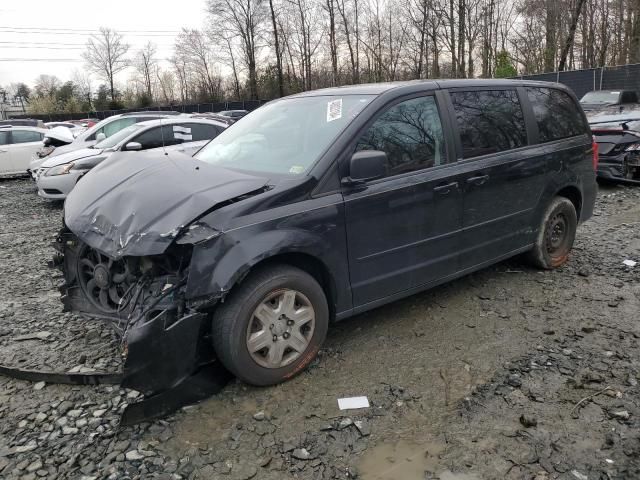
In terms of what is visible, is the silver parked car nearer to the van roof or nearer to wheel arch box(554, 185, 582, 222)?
the van roof

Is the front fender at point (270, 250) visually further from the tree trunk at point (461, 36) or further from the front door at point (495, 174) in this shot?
the tree trunk at point (461, 36)

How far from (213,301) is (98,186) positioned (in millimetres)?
1454

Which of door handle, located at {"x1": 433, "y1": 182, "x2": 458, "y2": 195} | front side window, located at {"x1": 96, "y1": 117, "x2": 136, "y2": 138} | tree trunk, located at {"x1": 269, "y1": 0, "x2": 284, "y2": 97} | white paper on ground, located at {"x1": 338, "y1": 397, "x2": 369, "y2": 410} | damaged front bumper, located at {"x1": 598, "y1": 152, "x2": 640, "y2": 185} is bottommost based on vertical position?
white paper on ground, located at {"x1": 338, "y1": 397, "x2": 369, "y2": 410}

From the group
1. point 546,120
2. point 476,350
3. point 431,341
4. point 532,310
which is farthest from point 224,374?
point 546,120

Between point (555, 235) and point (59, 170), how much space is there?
8692mm

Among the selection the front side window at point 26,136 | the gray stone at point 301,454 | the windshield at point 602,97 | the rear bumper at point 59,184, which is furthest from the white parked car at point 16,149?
the windshield at point 602,97

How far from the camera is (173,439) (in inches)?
109

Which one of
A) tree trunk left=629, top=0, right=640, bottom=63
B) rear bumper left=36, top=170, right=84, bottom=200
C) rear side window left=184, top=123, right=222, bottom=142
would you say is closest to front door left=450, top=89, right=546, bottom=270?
rear side window left=184, top=123, right=222, bottom=142

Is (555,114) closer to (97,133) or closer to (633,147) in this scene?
(633,147)

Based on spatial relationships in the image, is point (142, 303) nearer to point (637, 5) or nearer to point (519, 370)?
point (519, 370)

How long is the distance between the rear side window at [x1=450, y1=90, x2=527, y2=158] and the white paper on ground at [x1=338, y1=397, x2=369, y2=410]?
209 centimetres

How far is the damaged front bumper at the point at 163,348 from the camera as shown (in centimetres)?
269

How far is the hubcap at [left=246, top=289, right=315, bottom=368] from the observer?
305 cm

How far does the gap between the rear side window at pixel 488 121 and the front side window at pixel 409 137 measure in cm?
28
